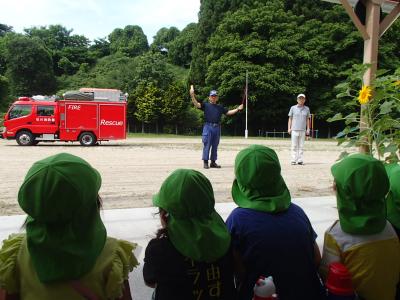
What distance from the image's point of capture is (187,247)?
5.24 ft

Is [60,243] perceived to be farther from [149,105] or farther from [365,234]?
[149,105]

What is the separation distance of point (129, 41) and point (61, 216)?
78.4m

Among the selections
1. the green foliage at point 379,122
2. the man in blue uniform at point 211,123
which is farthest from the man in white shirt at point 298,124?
the green foliage at point 379,122

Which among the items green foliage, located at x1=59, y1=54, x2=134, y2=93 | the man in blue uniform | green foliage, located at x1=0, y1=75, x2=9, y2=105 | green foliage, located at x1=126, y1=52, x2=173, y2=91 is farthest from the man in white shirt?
green foliage, located at x1=0, y1=75, x2=9, y2=105

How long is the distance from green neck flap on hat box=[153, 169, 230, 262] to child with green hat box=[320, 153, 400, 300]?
596mm

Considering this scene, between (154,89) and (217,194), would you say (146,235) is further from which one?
(154,89)

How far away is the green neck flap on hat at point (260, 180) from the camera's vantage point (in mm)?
1872

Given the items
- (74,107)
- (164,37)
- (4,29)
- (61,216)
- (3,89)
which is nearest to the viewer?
(61,216)

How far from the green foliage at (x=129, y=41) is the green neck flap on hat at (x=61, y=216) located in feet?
217

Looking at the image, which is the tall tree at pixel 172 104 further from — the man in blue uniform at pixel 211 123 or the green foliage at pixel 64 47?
the green foliage at pixel 64 47

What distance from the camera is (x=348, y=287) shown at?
1560 millimetres

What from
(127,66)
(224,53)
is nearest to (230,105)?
(224,53)

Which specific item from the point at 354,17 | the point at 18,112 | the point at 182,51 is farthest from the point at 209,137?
the point at 182,51

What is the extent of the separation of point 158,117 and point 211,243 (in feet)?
118
